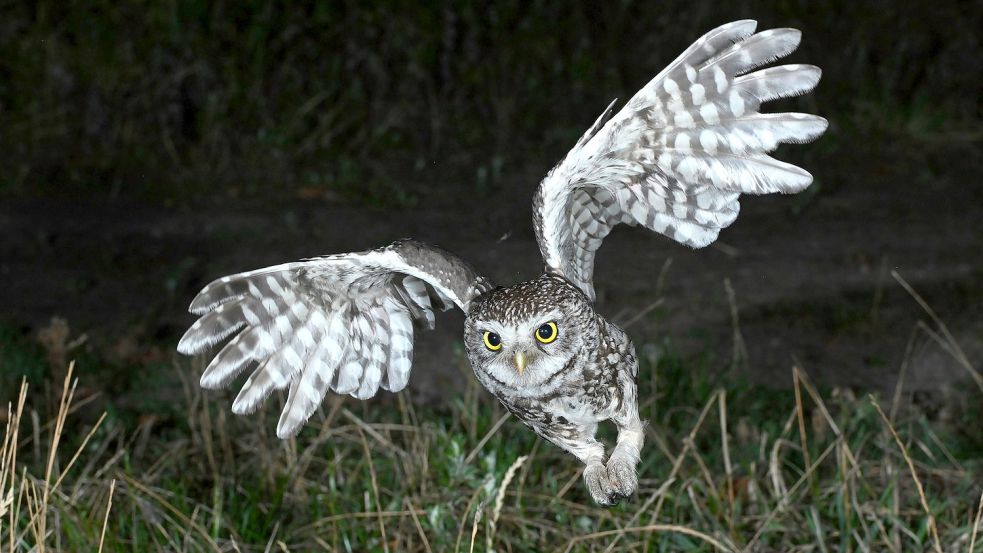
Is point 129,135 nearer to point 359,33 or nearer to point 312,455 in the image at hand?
point 359,33

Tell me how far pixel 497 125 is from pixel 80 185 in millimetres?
2902

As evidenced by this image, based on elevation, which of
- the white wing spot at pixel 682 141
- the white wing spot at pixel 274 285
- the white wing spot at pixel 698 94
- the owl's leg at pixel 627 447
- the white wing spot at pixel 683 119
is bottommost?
the owl's leg at pixel 627 447

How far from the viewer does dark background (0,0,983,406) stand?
5949 millimetres

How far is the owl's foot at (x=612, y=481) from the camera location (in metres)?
2.12

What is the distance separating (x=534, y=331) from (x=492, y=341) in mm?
93

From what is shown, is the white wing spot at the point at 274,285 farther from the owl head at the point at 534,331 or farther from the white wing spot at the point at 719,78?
the white wing spot at the point at 719,78

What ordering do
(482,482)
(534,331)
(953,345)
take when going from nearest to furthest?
(534,331) < (482,482) < (953,345)

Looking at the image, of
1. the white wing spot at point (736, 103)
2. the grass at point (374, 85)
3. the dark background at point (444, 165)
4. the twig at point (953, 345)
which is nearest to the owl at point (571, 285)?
the white wing spot at point (736, 103)

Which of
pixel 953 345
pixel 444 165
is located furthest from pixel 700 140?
pixel 444 165

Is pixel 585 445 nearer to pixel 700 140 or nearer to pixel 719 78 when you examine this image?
pixel 700 140

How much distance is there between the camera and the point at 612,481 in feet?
7.02

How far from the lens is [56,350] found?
4711 millimetres

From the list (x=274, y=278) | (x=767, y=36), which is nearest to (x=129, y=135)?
(x=274, y=278)

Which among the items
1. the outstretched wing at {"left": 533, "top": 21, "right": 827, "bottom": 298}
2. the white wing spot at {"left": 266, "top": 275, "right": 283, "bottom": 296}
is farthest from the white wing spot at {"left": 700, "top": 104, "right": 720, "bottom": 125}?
the white wing spot at {"left": 266, "top": 275, "right": 283, "bottom": 296}
